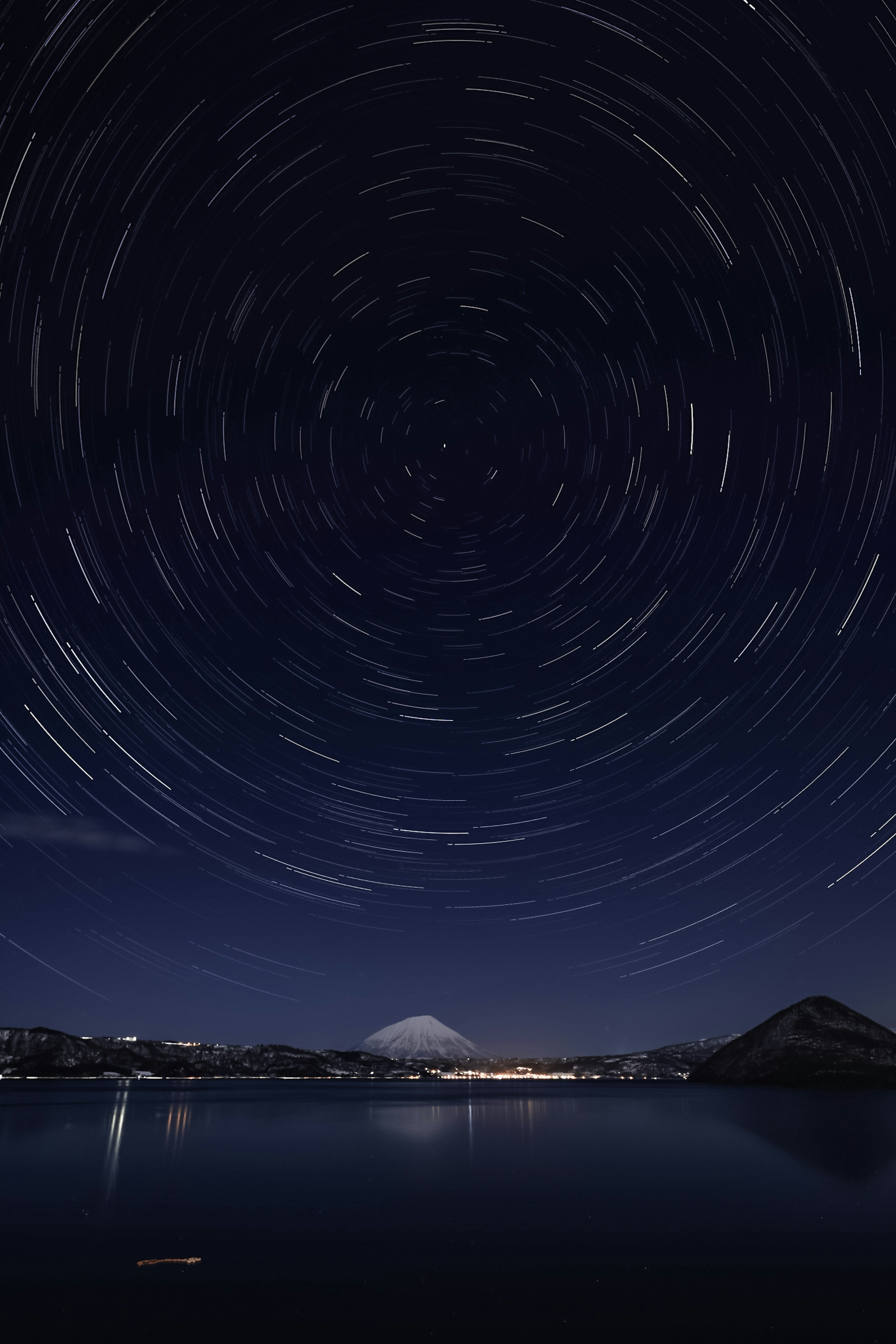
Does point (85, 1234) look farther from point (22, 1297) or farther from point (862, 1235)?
point (862, 1235)

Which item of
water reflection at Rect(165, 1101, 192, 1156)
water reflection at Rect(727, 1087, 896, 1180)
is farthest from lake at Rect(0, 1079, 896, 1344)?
water reflection at Rect(165, 1101, 192, 1156)

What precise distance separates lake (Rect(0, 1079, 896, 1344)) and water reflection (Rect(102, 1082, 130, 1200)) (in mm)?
247

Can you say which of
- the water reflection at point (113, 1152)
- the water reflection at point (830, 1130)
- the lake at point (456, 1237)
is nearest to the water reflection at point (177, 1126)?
the lake at point (456, 1237)

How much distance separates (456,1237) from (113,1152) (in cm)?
3172

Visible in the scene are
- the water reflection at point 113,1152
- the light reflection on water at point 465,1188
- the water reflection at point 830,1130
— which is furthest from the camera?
the water reflection at point 830,1130

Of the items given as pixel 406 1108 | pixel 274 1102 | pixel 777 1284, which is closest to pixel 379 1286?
pixel 777 1284

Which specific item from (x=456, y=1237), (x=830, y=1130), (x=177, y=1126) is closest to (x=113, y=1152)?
(x=177, y=1126)

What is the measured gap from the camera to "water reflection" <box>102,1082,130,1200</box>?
31.6m

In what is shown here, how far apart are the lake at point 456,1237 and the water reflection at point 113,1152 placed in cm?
25

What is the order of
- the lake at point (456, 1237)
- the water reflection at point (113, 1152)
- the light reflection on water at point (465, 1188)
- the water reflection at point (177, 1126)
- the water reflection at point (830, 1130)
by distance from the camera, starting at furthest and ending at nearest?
the water reflection at point (177, 1126), the water reflection at point (830, 1130), the water reflection at point (113, 1152), the light reflection on water at point (465, 1188), the lake at point (456, 1237)

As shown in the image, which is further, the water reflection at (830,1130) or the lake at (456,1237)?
the water reflection at (830,1130)

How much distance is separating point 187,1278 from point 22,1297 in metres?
3.36

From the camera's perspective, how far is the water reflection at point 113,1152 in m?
31.6

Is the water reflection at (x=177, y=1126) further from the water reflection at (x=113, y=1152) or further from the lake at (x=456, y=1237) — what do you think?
the water reflection at (x=113, y=1152)
